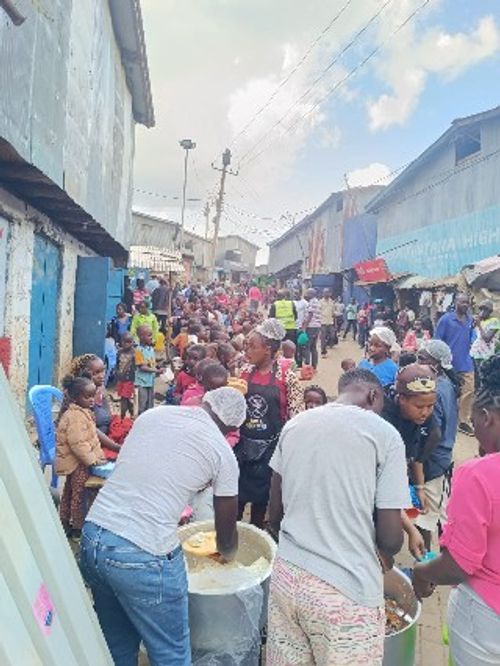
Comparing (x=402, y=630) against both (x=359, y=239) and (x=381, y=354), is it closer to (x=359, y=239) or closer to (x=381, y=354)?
(x=381, y=354)

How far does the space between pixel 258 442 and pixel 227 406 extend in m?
1.27

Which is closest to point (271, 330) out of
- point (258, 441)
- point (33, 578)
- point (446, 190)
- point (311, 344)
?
point (258, 441)

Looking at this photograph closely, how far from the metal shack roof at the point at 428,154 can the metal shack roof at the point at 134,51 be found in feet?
28.0

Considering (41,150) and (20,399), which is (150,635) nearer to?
(41,150)

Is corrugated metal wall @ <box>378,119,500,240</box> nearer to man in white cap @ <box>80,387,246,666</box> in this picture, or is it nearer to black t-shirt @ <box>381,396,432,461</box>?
black t-shirt @ <box>381,396,432,461</box>

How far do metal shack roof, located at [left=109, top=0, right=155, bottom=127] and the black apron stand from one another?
27.1 ft

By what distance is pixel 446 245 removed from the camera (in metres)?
16.4

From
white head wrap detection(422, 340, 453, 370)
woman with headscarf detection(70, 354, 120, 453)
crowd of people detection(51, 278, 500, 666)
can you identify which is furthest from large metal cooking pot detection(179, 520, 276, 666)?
white head wrap detection(422, 340, 453, 370)

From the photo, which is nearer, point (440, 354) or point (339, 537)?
point (339, 537)

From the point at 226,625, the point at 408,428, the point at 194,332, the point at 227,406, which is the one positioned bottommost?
the point at 226,625

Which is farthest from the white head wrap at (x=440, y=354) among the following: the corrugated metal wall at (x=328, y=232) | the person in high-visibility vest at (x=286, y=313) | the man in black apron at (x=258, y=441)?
the corrugated metal wall at (x=328, y=232)

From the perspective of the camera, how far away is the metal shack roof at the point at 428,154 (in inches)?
551

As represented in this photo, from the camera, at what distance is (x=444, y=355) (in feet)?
14.7

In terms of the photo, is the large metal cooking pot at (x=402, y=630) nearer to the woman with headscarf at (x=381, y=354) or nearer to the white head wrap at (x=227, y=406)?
the white head wrap at (x=227, y=406)
